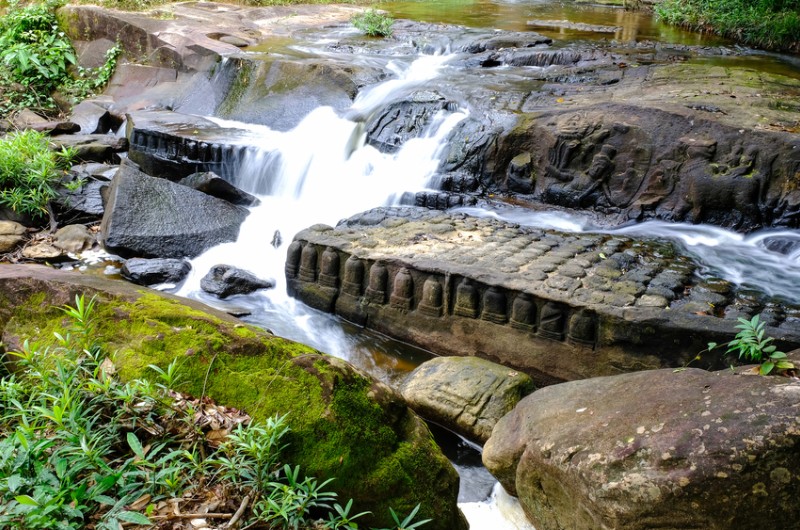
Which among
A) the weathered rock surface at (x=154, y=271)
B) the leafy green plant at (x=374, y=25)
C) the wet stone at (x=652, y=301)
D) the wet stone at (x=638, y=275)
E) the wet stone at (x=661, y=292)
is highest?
the leafy green plant at (x=374, y=25)

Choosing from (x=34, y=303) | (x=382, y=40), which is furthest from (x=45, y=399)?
(x=382, y=40)

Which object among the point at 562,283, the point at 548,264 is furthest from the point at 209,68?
the point at 562,283

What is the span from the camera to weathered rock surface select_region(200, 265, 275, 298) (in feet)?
22.1

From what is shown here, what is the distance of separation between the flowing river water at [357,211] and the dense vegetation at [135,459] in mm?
1643

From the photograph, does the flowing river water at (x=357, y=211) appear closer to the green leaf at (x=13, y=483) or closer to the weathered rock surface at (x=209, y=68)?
the weathered rock surface at (x=209, y=68)

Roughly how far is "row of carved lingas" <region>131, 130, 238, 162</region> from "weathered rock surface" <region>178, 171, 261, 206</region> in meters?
0.69

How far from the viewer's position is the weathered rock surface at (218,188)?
27.2ft

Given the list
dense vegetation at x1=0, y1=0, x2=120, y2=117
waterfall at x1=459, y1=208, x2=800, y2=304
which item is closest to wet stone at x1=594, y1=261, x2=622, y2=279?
waterfall at x1=459, y1=208, x2=800, y2=304

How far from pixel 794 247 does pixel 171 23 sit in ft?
40.3

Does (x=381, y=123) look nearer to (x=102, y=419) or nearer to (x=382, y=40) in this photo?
(x=382, y=40)

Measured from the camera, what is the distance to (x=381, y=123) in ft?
29.0

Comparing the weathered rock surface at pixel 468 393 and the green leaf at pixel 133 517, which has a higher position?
the green leaf at pixel 133 517

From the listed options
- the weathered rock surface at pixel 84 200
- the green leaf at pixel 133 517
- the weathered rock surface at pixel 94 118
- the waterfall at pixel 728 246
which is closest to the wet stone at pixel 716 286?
the waterfall at pixel 728 246

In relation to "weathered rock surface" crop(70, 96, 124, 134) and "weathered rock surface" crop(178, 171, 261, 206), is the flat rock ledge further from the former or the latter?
"weathered rock surface" crop(70, 96, 124, 134)
